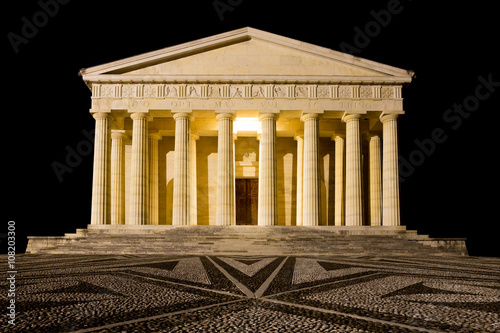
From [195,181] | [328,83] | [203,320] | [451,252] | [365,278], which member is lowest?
[451,252]

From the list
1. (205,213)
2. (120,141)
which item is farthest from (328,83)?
(120,141)

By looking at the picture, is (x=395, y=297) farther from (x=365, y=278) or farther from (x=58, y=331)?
(x=58, y=331)

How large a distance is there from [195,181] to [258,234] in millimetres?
11822

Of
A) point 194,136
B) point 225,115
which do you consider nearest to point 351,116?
point 225,115

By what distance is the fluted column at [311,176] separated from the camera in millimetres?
26578

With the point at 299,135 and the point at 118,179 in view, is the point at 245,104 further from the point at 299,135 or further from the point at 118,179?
the point at 118,179

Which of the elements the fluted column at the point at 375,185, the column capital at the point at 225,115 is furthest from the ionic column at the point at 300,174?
the column capital at the point at 225,115

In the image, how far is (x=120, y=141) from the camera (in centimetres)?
3167

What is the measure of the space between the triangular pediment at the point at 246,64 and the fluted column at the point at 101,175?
3.44 metres

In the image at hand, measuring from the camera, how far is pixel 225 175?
26750mm

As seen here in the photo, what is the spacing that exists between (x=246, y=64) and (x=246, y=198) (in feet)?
42.3

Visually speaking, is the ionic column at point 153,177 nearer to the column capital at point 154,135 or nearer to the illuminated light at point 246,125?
the column capital at point 154,135

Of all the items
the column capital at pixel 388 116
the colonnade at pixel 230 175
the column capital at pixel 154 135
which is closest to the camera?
the colonnade at pixel 230 175

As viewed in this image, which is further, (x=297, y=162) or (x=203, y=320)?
(x=297, y=162)
